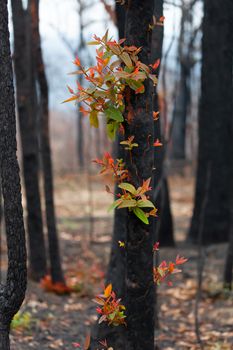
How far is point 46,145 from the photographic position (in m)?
8.21

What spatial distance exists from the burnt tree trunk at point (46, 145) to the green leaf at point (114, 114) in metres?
4.60

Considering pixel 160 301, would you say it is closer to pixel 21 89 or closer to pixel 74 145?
pixel 21 89

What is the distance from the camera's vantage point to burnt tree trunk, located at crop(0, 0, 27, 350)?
323cm

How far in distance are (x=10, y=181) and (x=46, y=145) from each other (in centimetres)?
501

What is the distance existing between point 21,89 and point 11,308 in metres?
5.41

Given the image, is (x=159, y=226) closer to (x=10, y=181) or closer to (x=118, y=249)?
(x=118, y=249)

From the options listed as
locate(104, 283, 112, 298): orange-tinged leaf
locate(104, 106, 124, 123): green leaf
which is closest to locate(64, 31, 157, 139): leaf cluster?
locate(104, 106, 124, 123): green leaf

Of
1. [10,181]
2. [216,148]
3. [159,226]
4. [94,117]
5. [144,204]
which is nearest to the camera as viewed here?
[144,204]

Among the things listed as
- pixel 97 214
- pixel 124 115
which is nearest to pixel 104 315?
pixel 124 115

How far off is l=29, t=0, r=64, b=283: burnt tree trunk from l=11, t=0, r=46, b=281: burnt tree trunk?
30 cm


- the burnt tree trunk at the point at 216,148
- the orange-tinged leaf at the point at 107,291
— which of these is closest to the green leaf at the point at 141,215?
the orange-tinged leaf at the point at 107,291

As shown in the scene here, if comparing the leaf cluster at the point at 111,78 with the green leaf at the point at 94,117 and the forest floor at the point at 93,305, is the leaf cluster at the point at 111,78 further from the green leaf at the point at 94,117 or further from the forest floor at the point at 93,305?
the forest floor at the point at 93,305

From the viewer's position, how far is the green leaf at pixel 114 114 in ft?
10.6

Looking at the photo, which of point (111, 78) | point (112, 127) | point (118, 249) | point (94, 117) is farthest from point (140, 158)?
point (118, 249)
